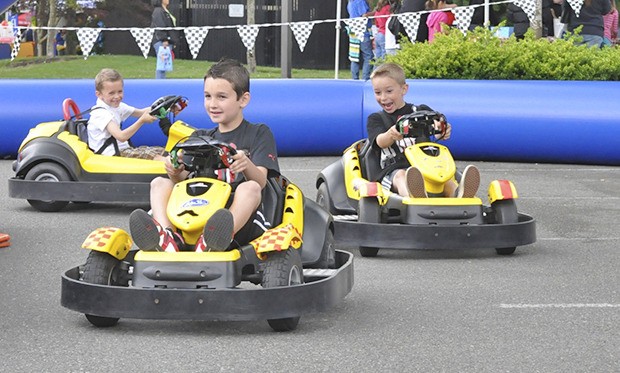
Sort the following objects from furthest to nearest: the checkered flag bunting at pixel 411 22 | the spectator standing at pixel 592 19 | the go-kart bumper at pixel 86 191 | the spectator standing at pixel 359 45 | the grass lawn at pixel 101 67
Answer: the grass lawn at pixel 101 67 < the spectator standing at pixel 359 45 < the checkered flag bunting at pixel 411 22 < the spectator standing at pixel 592 19 < the go-kart bumper at pixel 86 191

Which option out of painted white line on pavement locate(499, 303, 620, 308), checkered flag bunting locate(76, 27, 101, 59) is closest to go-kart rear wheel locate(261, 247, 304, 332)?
painted white line on pavement locate(499, 303, 620, 308)

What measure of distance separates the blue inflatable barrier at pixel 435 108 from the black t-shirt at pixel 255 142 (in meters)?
6.45

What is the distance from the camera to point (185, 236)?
5453mm

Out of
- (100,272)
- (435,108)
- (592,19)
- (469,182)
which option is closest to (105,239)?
(100,272)

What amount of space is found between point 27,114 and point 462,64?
4.62 meters

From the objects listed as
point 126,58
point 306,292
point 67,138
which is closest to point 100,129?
point 67,138

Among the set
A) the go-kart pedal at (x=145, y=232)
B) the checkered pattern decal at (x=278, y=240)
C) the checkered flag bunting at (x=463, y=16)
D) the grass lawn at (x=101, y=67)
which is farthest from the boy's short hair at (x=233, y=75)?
the grass lawn at (x=101, y=67)

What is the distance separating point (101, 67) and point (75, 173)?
14437mm

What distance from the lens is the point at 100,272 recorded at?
5254mm

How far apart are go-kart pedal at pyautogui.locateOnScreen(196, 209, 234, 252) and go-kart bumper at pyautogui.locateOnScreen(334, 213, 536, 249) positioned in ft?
6.56

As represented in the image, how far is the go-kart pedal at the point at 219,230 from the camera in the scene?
5.18 meters

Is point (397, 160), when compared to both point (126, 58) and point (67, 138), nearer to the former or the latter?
point (67, 138)

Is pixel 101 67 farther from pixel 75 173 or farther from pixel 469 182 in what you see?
pixel 469 182

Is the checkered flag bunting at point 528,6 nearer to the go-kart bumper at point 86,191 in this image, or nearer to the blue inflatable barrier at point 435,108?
the blue inflatable barrier at point 435,108
